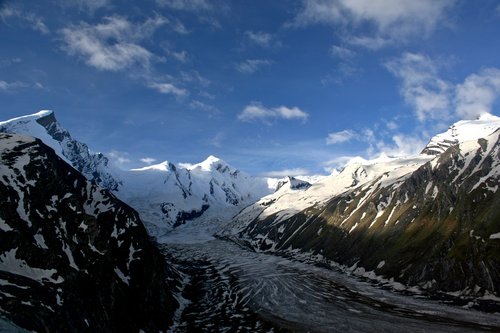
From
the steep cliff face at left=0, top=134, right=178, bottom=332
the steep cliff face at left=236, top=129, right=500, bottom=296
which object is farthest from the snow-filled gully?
the steep cliff face at left=0, top=134, right=178, bottom=332

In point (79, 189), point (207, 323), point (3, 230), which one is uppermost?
point (79, 189)

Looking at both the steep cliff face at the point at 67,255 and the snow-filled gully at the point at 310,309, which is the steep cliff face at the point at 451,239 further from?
the steep cliff face at the point at 67,255

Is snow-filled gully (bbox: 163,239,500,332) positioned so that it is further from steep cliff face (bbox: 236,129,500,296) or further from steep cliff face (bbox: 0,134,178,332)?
steep cliff face (bbox: 0,134,178,332)

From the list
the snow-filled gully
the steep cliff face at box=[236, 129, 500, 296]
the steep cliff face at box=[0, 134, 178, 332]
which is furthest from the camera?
the steep cliff face at box=[236, 129, 500, 296]

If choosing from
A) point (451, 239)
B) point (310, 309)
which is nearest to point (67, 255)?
point (310, 309)

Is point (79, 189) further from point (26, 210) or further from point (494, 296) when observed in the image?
point (494, 296)

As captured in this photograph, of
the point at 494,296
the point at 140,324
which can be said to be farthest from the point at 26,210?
the point at 494,296
